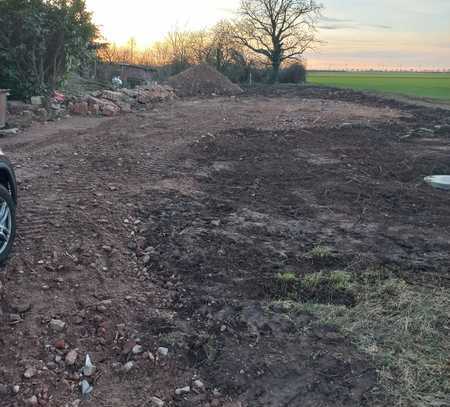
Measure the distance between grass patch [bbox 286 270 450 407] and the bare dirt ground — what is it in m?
0.11

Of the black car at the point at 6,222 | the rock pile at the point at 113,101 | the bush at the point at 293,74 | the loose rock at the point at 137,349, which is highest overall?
the bush at the point at 293,74

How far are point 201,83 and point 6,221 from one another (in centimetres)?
2313

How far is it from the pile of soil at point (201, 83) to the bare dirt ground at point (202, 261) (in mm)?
15293

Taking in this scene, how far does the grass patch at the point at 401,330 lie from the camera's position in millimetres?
3148

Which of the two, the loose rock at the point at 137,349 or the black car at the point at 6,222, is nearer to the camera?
the loose rock at the point at 137,349

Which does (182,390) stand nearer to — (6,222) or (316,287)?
(316,287)

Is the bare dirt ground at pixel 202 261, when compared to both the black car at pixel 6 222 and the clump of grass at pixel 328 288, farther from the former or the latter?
the black car at pixel 6 222

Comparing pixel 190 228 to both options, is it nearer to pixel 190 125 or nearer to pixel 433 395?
pixel 433 395

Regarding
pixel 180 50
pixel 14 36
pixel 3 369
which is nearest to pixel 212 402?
pixel 3 369

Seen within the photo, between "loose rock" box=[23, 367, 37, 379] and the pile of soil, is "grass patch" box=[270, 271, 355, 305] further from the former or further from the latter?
the pile of soil

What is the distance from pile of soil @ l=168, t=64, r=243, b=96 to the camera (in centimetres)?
2523

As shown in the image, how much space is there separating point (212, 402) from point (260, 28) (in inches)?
1585

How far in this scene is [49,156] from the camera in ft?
28.7

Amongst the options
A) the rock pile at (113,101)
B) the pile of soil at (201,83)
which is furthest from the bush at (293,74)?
the rock pile at (113,101)
